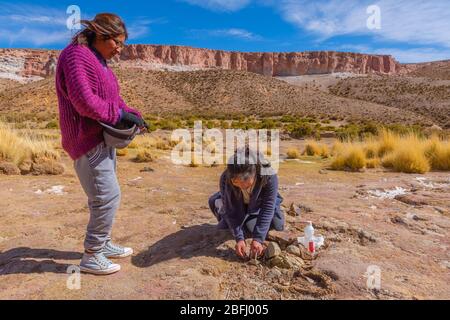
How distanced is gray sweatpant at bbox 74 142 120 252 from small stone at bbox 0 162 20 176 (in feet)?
15.9

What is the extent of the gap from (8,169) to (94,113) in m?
5.25

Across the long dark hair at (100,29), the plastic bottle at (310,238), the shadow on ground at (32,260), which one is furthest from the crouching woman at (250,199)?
the shadow on ground at (32,260)

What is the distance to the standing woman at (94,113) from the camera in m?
2.40

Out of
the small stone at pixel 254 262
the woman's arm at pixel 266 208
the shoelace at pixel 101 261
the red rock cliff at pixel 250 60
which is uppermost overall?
the red rock cliff at pixel 250 60

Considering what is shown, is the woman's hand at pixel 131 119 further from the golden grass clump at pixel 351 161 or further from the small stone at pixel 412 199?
the golden grass clump at pixel 351 161

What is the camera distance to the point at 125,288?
8.32 ft

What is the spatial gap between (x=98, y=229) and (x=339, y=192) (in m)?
3.81

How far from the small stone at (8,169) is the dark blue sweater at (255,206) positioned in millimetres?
5101

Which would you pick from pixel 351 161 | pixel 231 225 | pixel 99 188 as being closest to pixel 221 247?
pixel 231 225

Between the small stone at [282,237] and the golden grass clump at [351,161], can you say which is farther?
the golden grass clump at [351,161]

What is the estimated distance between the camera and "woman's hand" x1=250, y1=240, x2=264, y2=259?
9.34 feet

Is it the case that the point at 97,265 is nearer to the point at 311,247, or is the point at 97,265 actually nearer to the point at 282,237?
the point at 282,237

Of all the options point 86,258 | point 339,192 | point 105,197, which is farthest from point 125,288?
point 339,192

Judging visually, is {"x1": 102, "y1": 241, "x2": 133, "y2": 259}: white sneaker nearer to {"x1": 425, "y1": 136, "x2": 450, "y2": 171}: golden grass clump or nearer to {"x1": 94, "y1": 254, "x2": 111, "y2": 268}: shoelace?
{"x1": 94, "y1": 254, "x2": 111, "y2": 268}: shoelace
